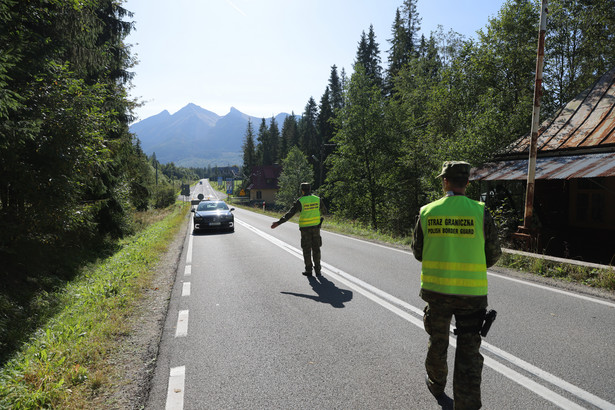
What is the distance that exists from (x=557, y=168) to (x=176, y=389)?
1170cm

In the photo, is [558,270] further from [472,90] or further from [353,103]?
[353,103]

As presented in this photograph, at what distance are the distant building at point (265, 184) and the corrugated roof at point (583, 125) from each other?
65.2m

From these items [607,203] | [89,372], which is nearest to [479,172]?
[607,203]

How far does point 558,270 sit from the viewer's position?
7102 millimetres

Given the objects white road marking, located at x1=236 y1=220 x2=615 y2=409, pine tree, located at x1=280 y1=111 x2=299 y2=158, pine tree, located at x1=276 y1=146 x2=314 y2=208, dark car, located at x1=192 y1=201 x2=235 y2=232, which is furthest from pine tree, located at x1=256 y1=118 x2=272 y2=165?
white road marking, located at x1=236 y1=220 x2=615 y2=409

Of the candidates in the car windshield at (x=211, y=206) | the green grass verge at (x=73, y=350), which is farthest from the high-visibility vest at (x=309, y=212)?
the car windshield at (x=211, y=206)

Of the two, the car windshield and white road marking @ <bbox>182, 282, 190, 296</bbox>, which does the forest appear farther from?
the car windshield

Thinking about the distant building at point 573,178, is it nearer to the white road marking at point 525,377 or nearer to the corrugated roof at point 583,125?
the corrugated roof at point 583,125

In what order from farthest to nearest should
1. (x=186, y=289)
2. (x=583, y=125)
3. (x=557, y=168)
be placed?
(x=583, y=125)
(x=557, y=168)
(x=186, y=289)

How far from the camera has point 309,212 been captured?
734 cm

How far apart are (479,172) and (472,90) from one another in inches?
318

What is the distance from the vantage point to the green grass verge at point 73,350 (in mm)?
2938

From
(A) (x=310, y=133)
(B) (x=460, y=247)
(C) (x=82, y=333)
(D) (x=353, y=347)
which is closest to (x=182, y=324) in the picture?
(C) (x=82, y=333)

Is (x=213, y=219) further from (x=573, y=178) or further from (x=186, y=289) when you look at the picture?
(x=573, y=178)
